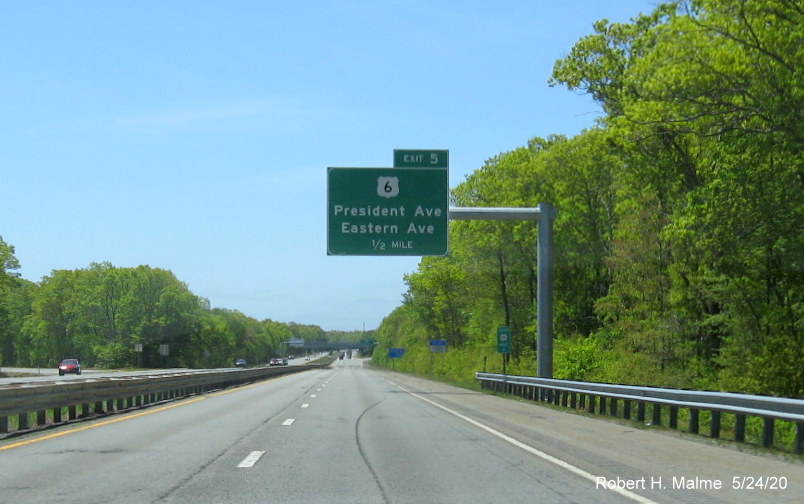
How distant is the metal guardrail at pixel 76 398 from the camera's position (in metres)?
15.4

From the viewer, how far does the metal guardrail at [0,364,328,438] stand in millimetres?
15424

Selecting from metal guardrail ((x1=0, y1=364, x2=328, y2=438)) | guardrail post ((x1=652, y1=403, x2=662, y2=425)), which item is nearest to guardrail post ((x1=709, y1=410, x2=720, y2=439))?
guardrail post ((x1=652, y1=403, x2=662, y2=425))

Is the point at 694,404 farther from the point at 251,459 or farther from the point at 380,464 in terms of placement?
the point at 251,459

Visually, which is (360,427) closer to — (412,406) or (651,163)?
(412,406)

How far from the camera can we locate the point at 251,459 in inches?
460

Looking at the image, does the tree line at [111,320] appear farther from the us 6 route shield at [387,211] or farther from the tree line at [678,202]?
the us 6 route shield at [387,211]

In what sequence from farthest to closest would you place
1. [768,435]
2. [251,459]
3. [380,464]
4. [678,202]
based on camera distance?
1. [678,202]
2. [768,435]
3. [251,459]
4. [380,464]

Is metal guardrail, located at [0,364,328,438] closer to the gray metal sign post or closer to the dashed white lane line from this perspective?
the dashed white lane line

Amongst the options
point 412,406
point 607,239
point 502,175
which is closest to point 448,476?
point 412,406

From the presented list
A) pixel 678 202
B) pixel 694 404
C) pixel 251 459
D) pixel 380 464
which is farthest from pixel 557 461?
pixel 678 202

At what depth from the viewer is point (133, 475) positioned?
10.1 meters

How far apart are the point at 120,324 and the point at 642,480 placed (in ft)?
389

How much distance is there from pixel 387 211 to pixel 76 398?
12.1 meters

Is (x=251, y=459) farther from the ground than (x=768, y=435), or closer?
closer
